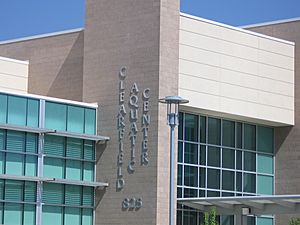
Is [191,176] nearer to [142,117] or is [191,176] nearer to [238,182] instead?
[238,182]

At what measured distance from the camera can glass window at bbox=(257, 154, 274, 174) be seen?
48.2 metres

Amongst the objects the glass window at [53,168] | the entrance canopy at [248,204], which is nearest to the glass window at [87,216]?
the glass window at [53,168]

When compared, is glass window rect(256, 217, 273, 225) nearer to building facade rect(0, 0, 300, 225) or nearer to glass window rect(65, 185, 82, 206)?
building facade rect(0, 0, 300, 225)

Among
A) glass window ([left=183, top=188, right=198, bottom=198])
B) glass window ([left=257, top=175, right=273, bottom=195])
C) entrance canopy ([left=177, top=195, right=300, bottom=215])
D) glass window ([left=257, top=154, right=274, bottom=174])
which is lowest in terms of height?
entrance canopy ([left=177, top=195, right=300, bottom=215])

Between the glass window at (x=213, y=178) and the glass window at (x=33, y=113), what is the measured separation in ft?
28.1

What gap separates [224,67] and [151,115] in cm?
484

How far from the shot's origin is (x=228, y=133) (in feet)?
153

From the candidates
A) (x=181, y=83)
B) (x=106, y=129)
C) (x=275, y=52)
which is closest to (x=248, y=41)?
(x=275, y=52)

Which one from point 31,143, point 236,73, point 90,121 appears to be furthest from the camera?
point 236,73

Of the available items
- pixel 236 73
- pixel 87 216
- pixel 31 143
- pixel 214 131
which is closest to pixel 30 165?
pixel 31 143

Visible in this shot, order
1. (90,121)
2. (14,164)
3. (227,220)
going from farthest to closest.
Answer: (227,220) → (90,121) → (14,164)

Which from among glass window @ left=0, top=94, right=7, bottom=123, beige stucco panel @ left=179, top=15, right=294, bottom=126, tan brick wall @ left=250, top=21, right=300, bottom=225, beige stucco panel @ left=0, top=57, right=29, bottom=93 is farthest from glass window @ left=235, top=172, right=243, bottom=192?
glass window @ left=0, top=94, right=7, bottom=123

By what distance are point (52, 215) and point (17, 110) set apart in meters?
4.62

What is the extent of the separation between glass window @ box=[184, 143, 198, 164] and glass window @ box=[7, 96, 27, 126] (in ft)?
24.7
